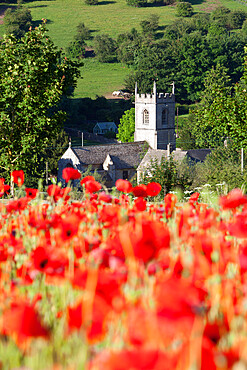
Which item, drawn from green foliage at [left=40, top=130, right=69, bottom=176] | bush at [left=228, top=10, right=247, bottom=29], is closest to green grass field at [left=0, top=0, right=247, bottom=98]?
bush at [left=228, top=10, right=247, bottom=29]

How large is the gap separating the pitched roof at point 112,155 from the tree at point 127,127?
14.2m

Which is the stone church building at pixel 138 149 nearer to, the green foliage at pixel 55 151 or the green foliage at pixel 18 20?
the green foliage at pixel 55 151

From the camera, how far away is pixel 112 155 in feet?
189

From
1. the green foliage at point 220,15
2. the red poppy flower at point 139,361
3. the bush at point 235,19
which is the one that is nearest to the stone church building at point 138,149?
the red poppy flower at point 139,361

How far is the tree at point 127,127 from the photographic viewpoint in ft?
247

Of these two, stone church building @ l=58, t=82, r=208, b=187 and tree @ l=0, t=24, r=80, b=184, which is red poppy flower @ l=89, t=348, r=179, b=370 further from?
stone church building @ l=58, t=82, r=208, b=187

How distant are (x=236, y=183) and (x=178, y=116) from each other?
6716cm

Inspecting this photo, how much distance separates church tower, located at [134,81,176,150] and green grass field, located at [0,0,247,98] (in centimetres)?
2132

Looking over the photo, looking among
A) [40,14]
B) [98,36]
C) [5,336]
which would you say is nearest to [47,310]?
[5,336]

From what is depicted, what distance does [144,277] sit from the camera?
2689 mm

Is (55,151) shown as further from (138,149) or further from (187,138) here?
(187,138)

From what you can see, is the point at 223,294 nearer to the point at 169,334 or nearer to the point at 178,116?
the point at 169,334

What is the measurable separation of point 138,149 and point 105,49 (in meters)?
45.4

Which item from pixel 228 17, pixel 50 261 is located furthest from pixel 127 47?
pixel 50 261
